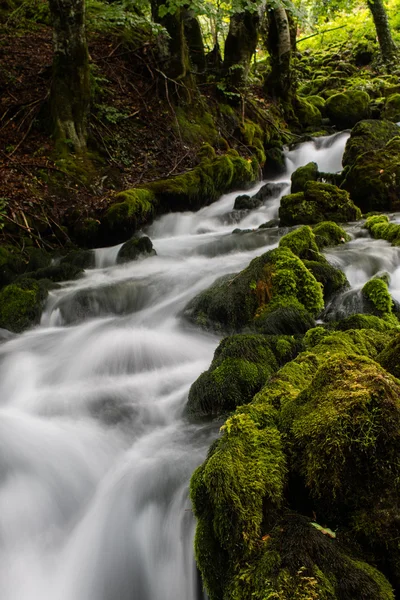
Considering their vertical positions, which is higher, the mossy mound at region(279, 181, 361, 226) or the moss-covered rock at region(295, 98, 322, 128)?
the moss-covered rock at region(295, 98, 322, 128)

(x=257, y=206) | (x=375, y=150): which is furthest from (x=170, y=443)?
(x=375, y=150)

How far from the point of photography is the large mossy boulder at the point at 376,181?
910 cm

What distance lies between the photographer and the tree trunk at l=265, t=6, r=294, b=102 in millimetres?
14562

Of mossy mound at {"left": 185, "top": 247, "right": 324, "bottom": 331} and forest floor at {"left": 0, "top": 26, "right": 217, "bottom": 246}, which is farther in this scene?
forest floor at {"left": 0, "top": 26, "right": 217, "bottom": 246}

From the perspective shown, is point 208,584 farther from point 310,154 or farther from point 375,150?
point 310,154

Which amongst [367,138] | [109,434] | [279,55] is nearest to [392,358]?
[109,434]

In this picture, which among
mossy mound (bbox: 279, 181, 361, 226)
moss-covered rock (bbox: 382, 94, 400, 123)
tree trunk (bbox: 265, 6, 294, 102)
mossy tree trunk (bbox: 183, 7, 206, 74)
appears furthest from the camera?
moss-covered rock (bbox: 382, 94, 400, 123)

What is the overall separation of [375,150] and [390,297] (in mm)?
6290

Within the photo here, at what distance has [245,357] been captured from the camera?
3744mm

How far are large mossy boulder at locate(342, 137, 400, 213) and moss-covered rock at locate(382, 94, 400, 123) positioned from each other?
6.12 meters

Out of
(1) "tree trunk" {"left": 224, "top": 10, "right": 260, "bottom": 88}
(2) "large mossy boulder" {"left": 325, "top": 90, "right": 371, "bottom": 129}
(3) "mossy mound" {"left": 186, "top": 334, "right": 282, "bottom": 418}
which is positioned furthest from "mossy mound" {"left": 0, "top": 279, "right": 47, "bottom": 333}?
(2) "large mossy boulder" {"left": 325, "top": 90, "right": 371, "bottom": 129}

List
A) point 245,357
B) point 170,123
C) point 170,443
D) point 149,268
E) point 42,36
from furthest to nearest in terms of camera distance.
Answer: point 42,36
point 170,123
point 149,268
point 245,357
point 170,443

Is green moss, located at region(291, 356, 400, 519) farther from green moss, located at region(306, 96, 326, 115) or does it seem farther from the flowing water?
green moss, located at region(306, 96, 326, 115)

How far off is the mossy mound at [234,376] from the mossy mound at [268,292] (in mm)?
1036
